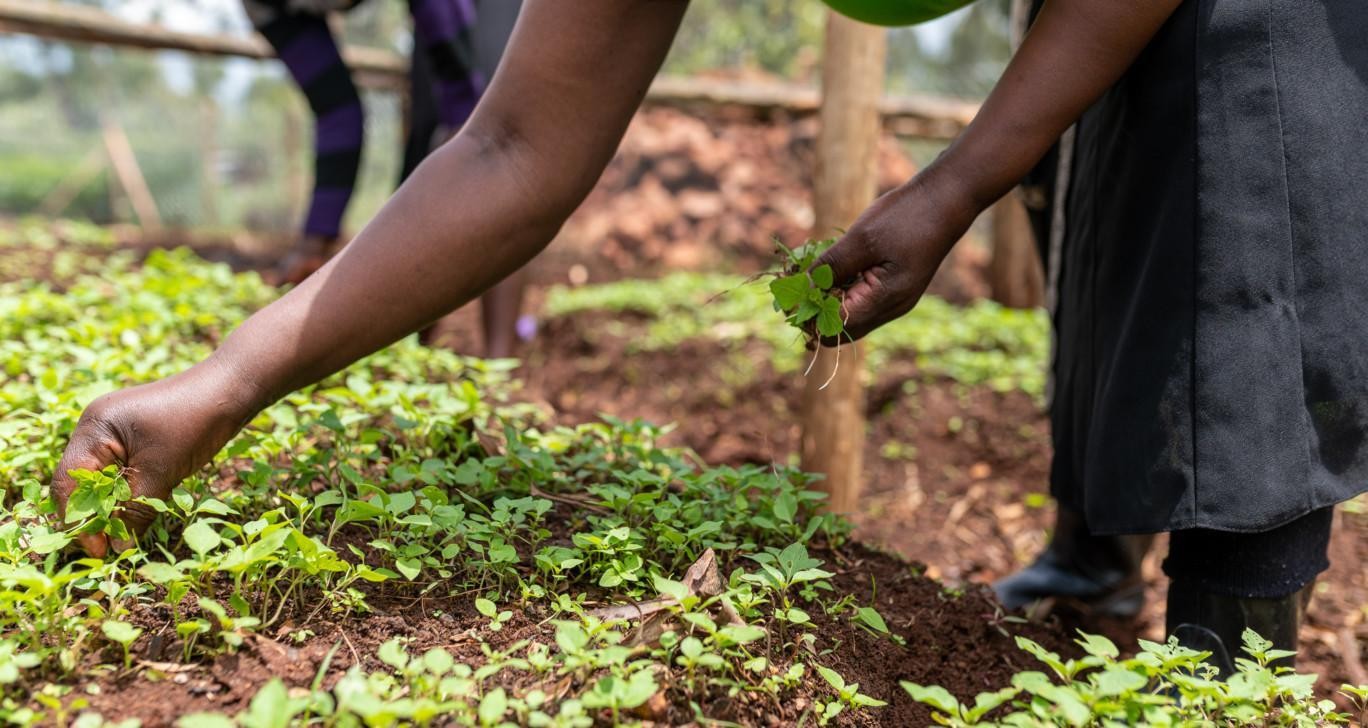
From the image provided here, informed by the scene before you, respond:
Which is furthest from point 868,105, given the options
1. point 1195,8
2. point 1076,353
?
point 1195,8

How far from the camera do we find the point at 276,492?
1.67 m

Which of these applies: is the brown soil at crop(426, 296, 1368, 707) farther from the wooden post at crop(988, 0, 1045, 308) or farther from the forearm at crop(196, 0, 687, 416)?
the wooden post at crop(988, 0, 1045, 308)

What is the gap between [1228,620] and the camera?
166 centimetres

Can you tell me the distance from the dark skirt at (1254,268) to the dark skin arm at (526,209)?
15cm


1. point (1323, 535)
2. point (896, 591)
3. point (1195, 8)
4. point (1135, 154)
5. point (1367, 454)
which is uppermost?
point (1195, 8)

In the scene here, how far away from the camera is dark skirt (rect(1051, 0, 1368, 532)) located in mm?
1492

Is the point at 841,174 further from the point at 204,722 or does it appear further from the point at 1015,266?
the point at 1015,266

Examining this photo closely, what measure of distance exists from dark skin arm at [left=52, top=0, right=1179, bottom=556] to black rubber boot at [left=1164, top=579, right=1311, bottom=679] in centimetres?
76

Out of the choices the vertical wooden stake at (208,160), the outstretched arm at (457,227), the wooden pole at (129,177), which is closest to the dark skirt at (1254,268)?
the outstretched arm at (457,227)

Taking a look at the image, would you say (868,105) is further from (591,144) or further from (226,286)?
(226,286)

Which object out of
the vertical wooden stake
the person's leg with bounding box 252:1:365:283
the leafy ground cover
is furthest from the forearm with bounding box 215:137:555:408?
the vertical wooden stake

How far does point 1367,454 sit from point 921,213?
2.78 ft

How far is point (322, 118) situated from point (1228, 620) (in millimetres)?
3133

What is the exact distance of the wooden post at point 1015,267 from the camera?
21.8 ft
